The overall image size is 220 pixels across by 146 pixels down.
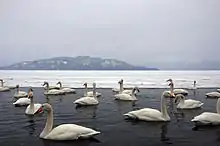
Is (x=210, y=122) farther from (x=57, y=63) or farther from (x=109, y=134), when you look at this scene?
(x=57, y=63)

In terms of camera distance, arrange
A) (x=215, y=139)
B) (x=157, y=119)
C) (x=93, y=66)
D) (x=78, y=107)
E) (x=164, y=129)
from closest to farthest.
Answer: (x=215, y=139) → (x=164, y=129) → (x=157, y=119) → (x=78, y=107) → (x=93, y=66)

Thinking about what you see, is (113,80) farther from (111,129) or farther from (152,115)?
(111,129)

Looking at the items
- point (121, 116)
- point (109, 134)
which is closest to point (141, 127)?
point (109, 134)

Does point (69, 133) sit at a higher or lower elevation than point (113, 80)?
lower

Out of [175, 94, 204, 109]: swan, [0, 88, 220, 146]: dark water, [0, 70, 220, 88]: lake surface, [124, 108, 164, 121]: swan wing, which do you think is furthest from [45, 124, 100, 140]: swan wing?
[0, 70, 220, 88]: lake surface

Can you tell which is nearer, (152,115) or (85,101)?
(152,115)

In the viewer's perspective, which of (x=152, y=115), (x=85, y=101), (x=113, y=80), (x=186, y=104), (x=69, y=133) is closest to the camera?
(x=69, y=133)

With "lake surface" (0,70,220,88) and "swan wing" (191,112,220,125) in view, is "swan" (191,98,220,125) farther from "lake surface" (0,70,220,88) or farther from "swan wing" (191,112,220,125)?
"lake surface" (0,70,220,88)

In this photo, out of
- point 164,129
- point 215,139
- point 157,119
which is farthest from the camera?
point 157,119

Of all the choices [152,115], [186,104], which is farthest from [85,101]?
[152,115]

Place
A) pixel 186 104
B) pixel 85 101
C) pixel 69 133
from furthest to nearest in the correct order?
pixel 85 101, pixel 186 104, pixel 69 133

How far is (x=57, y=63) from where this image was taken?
18400 centimetres

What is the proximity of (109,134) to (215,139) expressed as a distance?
A: 10.8 ft

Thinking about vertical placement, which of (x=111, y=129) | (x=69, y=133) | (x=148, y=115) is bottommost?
(x=111, y=129)
